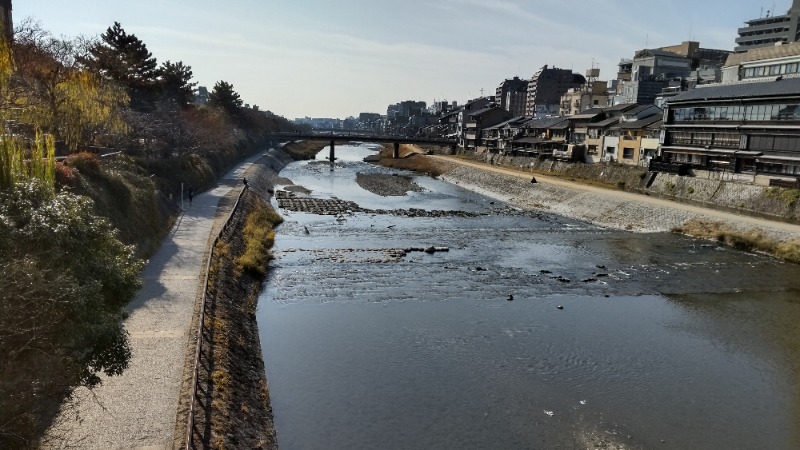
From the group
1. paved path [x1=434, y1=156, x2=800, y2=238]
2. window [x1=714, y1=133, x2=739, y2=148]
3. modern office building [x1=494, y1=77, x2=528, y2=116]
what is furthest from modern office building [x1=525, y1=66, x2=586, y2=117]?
window [x1=714, y1=133, x2=739, y2=148]

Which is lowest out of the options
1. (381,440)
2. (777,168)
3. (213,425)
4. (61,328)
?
(381,440)

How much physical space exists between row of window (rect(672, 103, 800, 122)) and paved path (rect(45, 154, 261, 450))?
36475mm

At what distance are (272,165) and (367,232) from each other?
44.1 metres

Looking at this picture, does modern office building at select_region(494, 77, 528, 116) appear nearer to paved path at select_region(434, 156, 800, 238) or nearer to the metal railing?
paved path at select_region(434, 156, 800, 238)

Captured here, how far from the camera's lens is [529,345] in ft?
52.5

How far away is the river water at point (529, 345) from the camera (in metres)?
11.6

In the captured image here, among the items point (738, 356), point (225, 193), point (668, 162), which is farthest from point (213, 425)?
point (668, 162)

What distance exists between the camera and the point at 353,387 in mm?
13008

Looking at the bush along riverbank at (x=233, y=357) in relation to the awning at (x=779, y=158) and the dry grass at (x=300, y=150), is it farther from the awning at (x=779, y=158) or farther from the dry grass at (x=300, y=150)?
the dry grass at (x=300, y=150)

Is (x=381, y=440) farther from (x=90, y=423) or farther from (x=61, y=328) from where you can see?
(x=61, y=328)

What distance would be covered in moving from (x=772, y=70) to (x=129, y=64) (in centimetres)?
5249

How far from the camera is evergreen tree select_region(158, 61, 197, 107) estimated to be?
5250 cm

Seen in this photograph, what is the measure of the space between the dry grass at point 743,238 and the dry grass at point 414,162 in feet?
143

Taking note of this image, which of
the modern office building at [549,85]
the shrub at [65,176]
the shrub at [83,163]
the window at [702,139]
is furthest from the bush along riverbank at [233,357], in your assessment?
the modern office building at [549,85]
